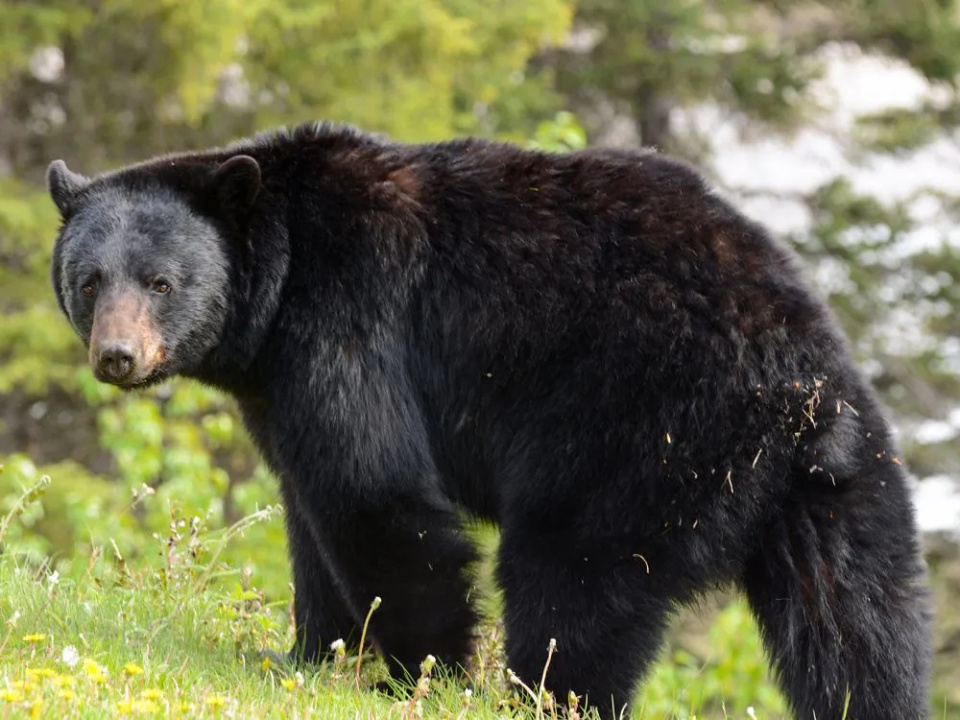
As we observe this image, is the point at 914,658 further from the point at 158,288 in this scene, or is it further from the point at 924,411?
the point at 924,411

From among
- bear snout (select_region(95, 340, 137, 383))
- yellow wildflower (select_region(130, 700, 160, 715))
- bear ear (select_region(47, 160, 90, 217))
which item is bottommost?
bear snout (select_region(95, 340, 137, 383))

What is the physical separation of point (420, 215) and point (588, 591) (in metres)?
1.38

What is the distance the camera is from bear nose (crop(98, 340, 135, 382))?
4457 millimetres

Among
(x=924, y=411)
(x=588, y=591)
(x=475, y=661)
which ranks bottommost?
(x=924, y=411)

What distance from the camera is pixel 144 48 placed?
38.9ft

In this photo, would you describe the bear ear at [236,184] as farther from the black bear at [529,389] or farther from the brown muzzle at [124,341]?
the brown muzzle at [124,341]

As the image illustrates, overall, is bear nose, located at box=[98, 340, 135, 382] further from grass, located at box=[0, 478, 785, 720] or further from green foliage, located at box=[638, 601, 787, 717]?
green foliage, located at box=[638, 601, 787, 717]

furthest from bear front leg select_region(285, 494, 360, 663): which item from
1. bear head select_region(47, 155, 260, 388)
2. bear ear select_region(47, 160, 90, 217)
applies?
bear ear select_region(47, 160, 90, 217)

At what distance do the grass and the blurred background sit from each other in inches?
53.6

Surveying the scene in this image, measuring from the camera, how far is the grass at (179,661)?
3.38 metres

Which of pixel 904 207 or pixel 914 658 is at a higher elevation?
pixel 914 658

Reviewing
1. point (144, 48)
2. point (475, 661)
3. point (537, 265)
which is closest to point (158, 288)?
point (537, 265)

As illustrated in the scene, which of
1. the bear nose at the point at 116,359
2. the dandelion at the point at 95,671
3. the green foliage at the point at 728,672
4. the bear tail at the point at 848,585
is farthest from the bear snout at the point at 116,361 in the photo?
the green foliage at the point at 728,672

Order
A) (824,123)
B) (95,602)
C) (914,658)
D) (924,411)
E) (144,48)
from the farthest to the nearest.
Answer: (824,123) → (924,411) → (144,48) → (95,602) → (914,658)
